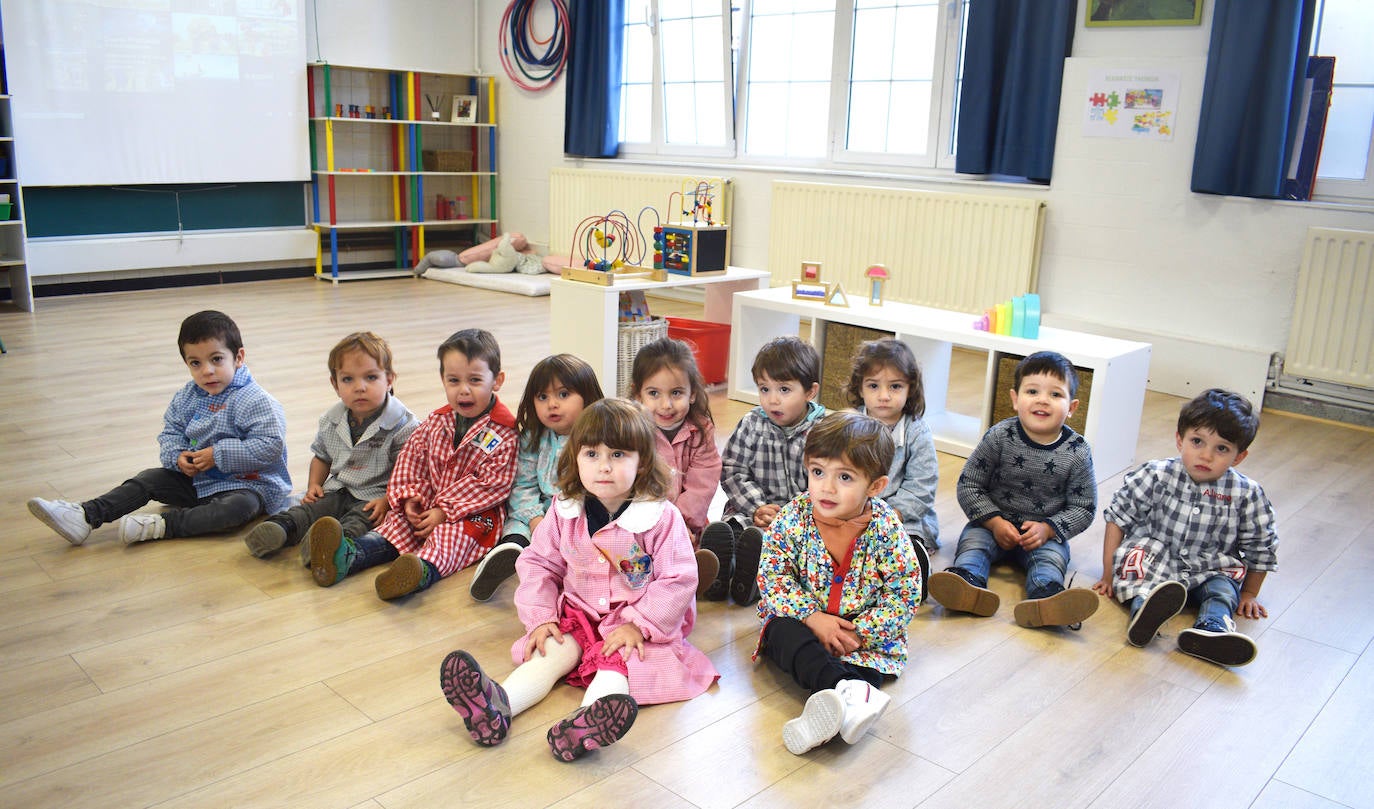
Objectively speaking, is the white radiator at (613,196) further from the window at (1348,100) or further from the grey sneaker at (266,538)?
the grey sneaker at (266,538)

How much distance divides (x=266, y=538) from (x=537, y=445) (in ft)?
2.34

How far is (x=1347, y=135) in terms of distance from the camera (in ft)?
14.5

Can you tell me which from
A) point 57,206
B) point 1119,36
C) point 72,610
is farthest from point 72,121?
point 1119,36

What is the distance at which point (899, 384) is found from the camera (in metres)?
2.67

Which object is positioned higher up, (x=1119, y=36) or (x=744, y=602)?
(x=1119, y=36)

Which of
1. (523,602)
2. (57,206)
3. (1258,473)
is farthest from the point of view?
(57,206)

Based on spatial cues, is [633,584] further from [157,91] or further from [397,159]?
[397,159]

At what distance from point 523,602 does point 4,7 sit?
18.9 feet

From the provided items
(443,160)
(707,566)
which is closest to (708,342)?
Result: (707,566)

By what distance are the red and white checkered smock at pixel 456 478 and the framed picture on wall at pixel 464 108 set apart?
5.84 metres

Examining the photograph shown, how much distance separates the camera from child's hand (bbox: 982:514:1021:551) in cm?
266

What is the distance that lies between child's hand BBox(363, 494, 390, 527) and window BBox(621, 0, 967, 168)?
13.2 ft

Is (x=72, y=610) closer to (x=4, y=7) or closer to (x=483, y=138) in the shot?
(x=4, y=7)

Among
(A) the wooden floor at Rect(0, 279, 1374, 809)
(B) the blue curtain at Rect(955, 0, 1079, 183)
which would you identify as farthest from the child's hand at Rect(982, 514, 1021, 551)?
(B) the blue curtain at Rect(955, 0, 1079, 183)
